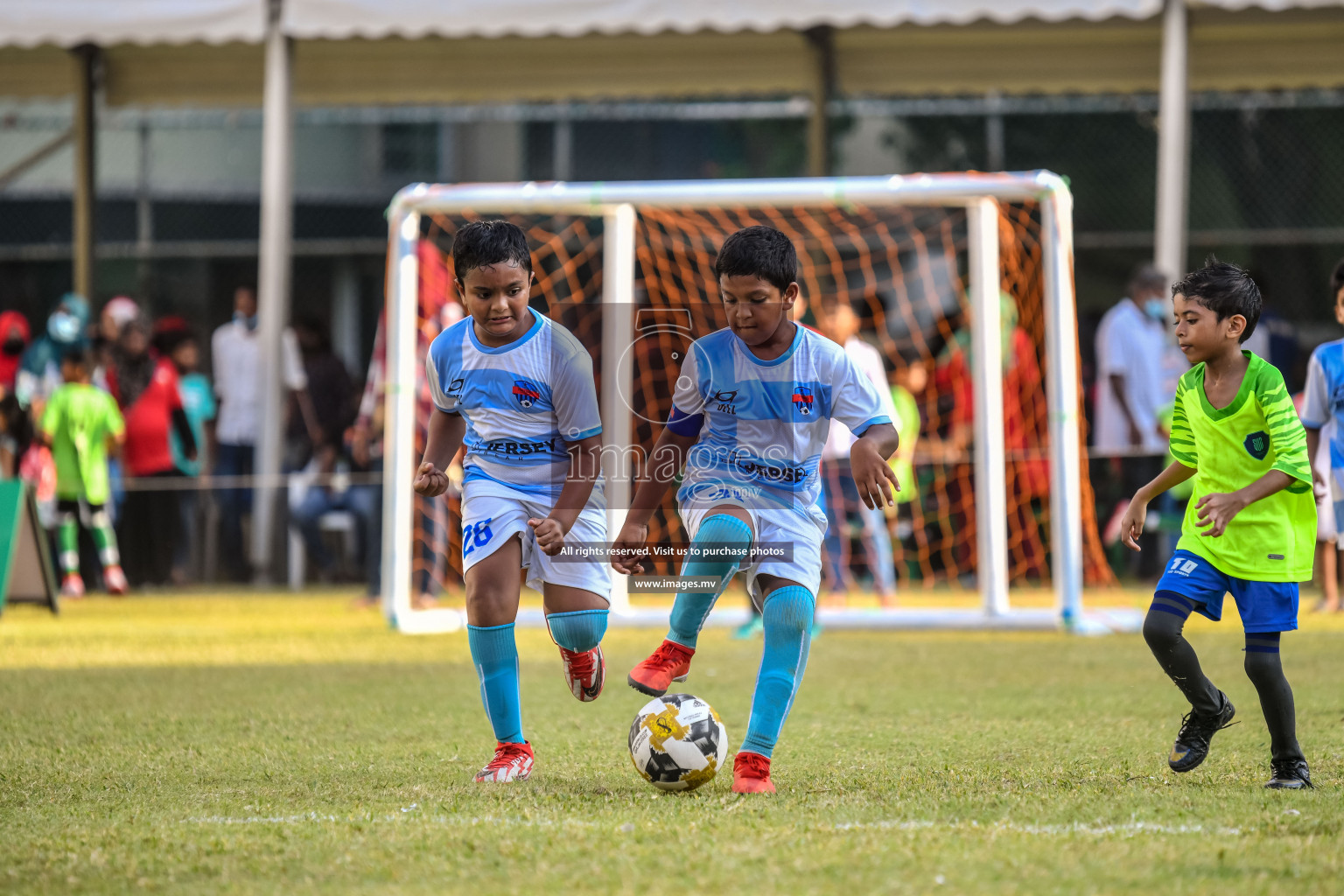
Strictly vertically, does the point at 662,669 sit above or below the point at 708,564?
below

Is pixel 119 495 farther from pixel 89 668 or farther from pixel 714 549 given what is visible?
pixel 714 549

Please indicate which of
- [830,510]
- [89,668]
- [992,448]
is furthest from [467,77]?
[89,668]

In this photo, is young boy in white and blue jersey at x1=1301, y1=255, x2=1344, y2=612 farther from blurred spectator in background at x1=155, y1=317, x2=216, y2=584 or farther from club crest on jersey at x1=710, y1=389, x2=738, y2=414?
blurred spectator in background at x1=155, y1=317, x2=216, y2=584

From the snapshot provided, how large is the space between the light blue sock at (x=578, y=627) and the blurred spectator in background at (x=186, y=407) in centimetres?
821

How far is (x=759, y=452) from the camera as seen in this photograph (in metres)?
4.01

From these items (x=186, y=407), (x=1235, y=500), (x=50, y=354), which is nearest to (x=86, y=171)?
(x=50, y=354)

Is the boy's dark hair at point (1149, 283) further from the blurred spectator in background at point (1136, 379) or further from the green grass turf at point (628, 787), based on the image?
the green grass turf at point (628, 787)

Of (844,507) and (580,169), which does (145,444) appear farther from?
(844,507)

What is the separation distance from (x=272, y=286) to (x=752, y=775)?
9108 millimetres

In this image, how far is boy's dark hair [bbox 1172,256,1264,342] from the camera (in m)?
4.00

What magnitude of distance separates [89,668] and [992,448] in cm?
479

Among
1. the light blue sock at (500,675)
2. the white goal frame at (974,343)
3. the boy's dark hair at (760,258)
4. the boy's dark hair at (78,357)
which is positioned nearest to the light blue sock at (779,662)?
the light blue sock at (500,675)

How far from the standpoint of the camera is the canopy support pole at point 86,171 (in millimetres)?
→ 12758

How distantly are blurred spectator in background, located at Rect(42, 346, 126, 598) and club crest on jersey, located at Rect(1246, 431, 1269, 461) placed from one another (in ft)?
29.0
